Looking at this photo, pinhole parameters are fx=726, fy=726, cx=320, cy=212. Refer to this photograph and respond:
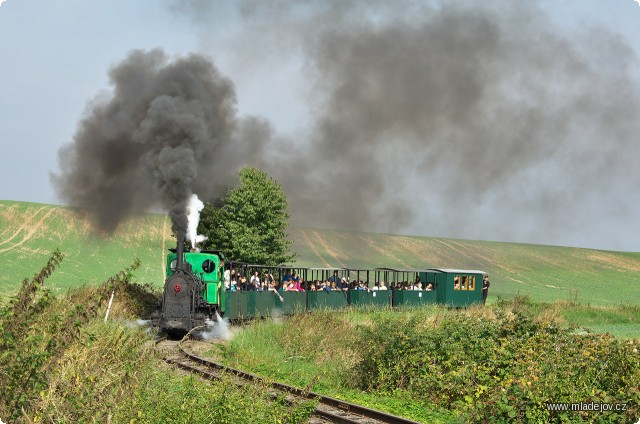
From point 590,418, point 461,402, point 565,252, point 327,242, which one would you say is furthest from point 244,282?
point 565,252

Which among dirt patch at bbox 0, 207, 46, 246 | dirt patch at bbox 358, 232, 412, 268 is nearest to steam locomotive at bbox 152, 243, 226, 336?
dirt patch at bbox 0, 207, 46, 246

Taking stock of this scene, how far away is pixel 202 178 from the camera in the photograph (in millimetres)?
24797

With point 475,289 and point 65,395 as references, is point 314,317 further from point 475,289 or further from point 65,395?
point 475,289

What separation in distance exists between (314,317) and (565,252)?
7295 cm

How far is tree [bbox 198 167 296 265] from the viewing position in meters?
43.8

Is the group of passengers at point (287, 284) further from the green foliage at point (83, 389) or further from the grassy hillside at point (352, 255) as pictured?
the grassy hillside at point (352, 255)

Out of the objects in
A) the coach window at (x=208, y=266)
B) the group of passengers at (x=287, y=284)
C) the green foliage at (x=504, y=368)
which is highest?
the coach window at (x=208, y=266)

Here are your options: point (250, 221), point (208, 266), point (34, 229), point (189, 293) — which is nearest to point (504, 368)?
point (189, 293)

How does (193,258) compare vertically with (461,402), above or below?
above

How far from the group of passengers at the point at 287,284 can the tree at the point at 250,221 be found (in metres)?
11.7

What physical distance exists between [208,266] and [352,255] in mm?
50349

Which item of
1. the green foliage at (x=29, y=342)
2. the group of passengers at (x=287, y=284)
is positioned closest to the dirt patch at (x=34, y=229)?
the group of passengers at (x=287, y=284)

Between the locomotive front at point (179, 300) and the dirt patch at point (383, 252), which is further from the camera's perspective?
the dirt patch at point (383, 252)

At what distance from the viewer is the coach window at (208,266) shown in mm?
21328
